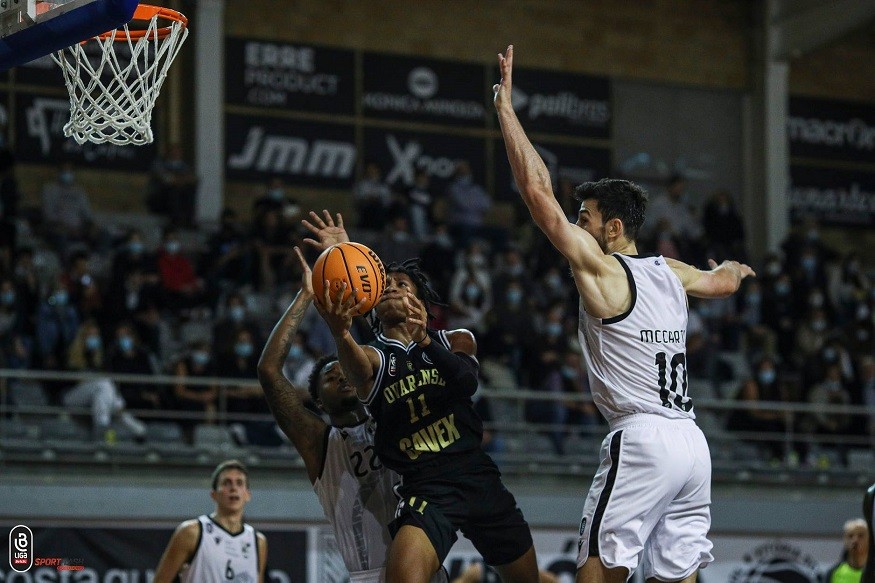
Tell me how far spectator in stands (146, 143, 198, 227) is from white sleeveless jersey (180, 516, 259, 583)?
826 cm

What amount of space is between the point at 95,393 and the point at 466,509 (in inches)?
274

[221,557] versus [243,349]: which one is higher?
[243,349]

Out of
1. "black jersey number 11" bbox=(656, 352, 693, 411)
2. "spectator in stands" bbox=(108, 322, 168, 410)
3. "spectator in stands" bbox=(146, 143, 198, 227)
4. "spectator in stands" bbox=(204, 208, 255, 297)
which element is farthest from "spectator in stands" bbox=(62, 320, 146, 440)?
"black jersey number 11" bbox=(656, 352, 693, 411)

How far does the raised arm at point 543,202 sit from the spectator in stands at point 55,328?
8452 millimetres

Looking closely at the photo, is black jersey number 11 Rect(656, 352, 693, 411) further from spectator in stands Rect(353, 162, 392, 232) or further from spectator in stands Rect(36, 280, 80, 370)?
spectator in stands Rect(353, 162, 392, 232)

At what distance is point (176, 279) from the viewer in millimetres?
14742

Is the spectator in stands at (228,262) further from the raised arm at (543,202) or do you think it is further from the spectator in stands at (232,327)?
the raised arm at (543,202)

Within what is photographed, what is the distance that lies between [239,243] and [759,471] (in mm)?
6405

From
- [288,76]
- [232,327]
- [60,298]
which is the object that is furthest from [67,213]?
[288,76]

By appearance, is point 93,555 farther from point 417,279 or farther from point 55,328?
point 417,279

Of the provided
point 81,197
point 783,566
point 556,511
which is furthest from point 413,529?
point 81,197

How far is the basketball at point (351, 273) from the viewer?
572 centimetres

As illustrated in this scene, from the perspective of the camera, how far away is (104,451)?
39.5ft

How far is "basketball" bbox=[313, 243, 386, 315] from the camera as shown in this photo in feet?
18.8
